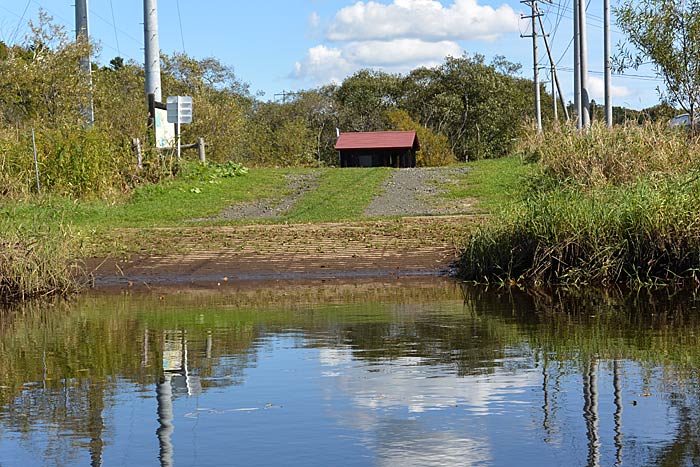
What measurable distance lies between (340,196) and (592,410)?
22145 millimetres

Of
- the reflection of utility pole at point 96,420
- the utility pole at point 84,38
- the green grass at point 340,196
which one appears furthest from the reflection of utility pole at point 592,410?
the utility pole at point 84,38

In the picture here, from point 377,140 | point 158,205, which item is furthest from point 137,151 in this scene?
point 377,140

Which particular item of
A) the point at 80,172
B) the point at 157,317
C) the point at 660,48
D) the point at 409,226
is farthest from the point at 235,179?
the point at 157,317

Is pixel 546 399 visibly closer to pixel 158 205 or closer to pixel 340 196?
pixel 158 205

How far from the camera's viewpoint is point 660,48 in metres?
24.1

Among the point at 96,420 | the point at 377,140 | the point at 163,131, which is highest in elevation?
the point at 377,140

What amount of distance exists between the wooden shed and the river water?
49726 millimetres

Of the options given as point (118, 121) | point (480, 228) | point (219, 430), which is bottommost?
point (219, 430)

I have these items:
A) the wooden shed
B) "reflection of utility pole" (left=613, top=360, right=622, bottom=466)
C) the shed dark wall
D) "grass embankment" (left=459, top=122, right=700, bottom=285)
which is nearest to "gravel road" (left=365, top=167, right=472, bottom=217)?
"grass embankment" (left=459, top=122, right=700, bottom=285)

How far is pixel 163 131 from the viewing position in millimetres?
35156

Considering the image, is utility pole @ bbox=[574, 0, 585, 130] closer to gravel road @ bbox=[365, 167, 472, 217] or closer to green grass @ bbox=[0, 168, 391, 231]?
gravel road @ bbox=[365, 167, 472, 217]

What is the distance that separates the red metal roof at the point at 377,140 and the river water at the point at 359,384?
49.6m

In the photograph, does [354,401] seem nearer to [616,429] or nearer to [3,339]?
[616,429]

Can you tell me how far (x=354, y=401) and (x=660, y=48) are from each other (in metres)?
17.4
